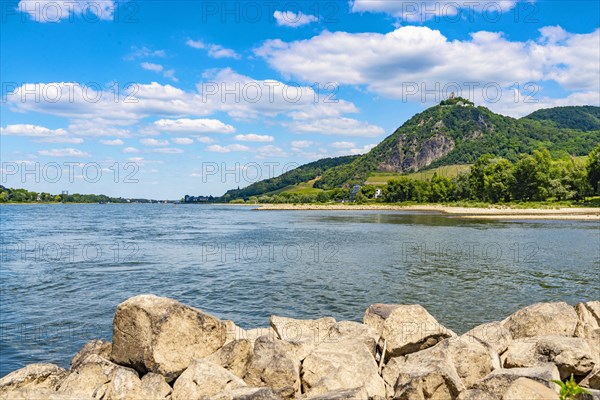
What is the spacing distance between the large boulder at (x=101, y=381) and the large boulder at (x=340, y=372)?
3766mm

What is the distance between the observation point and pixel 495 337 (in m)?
12.0

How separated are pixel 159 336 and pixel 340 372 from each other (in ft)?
13.6

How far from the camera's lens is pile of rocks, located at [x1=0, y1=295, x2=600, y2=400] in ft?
30.2

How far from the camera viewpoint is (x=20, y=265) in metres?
34.7

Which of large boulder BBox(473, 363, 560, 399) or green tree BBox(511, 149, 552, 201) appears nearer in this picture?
large boulder BBox(473, 363, 560, 399)

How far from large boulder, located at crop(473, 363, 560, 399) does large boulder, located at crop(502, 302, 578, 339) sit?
3.89 meters

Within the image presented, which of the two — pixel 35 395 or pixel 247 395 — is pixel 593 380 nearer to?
pixel 247 395

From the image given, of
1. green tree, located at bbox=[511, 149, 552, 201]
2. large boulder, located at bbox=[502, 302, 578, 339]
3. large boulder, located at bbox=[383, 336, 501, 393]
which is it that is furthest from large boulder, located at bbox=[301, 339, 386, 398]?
green tree, located at bbox=[511, 149, 552, 201]

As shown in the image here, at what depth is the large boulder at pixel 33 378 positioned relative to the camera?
10.4 meters

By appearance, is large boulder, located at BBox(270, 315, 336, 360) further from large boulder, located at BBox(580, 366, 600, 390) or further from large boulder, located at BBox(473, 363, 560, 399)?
large boulder, located at BBox(580, 366, 600, 390)

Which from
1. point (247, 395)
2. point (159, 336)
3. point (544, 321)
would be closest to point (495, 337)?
point (544, 321)

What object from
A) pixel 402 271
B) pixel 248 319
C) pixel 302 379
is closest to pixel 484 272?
pixel 402 271

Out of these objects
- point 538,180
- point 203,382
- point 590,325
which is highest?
point 538,180

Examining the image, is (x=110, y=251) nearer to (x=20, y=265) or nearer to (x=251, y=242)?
(x=20, y=265)
